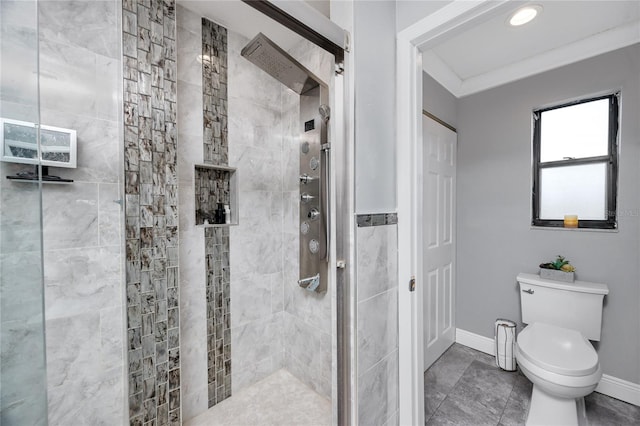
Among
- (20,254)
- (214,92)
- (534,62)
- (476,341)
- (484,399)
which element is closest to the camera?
(20,254)

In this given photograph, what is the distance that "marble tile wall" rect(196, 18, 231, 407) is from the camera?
157cm

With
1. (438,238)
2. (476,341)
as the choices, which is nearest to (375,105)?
(438,238)

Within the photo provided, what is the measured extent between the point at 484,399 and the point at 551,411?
0.35 metres

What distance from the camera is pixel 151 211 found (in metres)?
1.25

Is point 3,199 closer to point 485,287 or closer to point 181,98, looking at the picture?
point 181,98

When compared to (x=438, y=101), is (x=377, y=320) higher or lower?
lower

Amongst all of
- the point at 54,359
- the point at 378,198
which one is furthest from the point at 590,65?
the point at 54,359

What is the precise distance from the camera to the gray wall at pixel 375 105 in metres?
1.08

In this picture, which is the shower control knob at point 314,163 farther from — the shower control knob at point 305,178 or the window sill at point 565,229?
the window sill at point 565,229

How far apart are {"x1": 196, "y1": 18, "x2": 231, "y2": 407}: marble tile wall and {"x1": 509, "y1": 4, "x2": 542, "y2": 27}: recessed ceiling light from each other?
1741mm

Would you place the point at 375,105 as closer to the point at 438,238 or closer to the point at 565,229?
the point at 438,238

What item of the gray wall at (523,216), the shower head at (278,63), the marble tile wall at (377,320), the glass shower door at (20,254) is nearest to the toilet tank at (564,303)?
the gray wall at (523,216)

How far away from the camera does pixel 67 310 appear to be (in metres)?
1.06

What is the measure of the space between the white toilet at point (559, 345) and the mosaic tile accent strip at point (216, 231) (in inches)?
70.2
